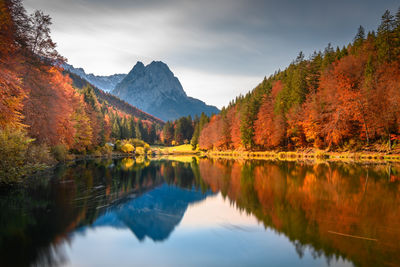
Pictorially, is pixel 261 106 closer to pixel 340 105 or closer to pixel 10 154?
pixel 340 105

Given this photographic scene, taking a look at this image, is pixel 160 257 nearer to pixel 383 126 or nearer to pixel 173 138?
pixel 383 126

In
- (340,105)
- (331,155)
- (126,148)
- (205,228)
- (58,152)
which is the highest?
(340,105)

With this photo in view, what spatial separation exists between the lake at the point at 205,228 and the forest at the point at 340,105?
80.7ft

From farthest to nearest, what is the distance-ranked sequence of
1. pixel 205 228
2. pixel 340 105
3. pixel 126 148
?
1. pixel 126 148
2. pixel 340 105
3. pixel 205 228

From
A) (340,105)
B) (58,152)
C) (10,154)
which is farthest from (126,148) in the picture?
(10,154)

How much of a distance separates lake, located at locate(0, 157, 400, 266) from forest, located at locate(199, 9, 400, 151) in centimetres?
2461

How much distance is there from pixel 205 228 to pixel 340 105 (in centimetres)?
3719

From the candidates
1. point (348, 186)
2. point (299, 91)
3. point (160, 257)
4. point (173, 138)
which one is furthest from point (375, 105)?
point (173, 138)

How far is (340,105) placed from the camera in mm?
37469

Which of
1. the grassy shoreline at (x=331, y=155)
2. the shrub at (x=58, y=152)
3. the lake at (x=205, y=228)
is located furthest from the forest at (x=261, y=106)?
the lake at (x=205, y=228)

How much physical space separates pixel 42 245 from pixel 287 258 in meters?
6.54

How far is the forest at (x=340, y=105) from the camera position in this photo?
109 feet

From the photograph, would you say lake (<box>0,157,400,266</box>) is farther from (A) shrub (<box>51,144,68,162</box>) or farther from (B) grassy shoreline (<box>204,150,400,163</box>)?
(B) grassy shoreline (<box>204,150,400,163</box>)

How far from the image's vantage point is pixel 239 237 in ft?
24.6
